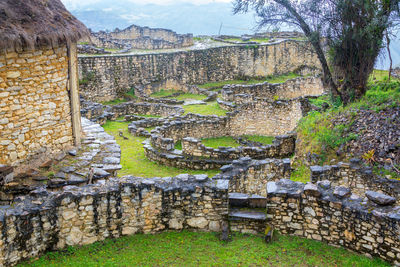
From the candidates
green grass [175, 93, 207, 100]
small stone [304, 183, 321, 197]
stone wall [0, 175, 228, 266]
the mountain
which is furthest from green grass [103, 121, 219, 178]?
the mountain

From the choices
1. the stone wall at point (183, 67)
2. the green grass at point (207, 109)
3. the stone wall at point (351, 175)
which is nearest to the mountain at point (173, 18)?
the stone wall at point (183, 67)

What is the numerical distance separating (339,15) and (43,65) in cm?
1062

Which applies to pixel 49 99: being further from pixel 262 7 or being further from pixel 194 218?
pixel 262 7

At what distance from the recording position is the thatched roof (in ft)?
25.1

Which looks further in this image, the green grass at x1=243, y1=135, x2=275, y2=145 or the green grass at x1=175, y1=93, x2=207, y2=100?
the green grass at x1=175, y1=93, x2=207, y2=100

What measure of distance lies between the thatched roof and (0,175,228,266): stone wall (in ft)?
9.76

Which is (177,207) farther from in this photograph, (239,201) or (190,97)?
(190,97)

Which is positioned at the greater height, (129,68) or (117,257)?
(129,68)

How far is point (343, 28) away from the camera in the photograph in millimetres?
14344

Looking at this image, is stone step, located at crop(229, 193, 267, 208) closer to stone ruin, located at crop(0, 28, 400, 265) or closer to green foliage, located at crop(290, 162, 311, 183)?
stone ruin, located at crop(0, 28, 400, 265)

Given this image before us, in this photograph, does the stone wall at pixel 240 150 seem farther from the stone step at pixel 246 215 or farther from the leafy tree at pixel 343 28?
the stone step at pixel 246 215

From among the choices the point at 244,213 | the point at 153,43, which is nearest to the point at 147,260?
the point at 244,213

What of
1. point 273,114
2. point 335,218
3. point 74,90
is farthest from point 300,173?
point 74,90

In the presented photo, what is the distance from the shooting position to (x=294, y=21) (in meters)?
15.5
